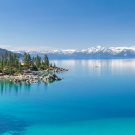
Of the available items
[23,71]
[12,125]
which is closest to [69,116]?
[12,125]

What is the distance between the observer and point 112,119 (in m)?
39.9

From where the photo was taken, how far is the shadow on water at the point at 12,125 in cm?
3341

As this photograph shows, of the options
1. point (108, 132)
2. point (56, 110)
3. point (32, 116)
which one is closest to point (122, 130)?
point (108, 132)

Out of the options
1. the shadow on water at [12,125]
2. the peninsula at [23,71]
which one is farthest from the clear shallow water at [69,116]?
the peninsula at [23,71]

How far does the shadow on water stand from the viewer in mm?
33406

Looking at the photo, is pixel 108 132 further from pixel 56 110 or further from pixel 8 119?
pixel 8 119

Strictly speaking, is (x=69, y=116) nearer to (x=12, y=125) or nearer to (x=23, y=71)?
(x=12, y=125)

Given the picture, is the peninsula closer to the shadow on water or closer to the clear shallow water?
the clear shallow water

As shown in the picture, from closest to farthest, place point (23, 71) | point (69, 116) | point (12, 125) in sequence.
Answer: point (12, 125) < point (69, 116) < point (23, 71)

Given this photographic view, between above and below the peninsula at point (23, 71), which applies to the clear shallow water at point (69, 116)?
below

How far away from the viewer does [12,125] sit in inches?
1425

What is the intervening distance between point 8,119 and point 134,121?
3345cm

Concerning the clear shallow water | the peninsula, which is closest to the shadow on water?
the clear shallow water

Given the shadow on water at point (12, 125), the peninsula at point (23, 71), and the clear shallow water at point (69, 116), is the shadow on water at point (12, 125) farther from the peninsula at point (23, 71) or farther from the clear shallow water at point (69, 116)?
the peninsula at point (23, 71)
